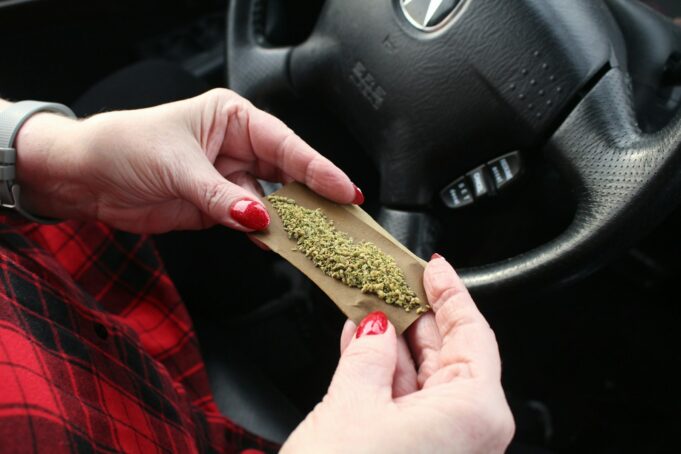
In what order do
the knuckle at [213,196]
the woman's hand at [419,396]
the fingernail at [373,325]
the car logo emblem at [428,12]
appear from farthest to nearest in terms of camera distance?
the car logo emblem at [428,12] → the knuckle at [213,196] → the fingernail at [373,325] → the woman's hand at [419,396]

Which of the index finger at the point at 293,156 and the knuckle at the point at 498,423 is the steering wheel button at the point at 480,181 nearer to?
the index finger at the point at 293,156

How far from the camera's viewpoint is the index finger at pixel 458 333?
577 mm

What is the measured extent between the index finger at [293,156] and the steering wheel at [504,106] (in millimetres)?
173

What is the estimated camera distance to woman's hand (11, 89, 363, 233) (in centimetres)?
76

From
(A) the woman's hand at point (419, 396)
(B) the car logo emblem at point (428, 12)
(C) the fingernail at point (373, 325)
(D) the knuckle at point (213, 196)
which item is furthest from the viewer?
(B) the car logo emblem at point (428, 12)

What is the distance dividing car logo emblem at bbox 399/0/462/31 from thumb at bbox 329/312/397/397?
0.46m

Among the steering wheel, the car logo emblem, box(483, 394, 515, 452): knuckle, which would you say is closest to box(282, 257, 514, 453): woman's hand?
box(483, 394, 515, 452): knuckle

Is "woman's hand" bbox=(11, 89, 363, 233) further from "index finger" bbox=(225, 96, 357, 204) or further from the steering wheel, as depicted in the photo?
the steering wheel

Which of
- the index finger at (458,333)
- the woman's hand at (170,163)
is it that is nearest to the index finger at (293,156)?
the woman's hand at (170,163)

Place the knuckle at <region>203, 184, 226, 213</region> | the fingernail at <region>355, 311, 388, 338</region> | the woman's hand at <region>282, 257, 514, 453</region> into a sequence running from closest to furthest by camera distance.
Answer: the woman's hand at <region>282, 257, 514, 453</region> < the fingernail at <region>355, 311, 388, 338</region> < the knuckle at <region>203, 184, 226, 213</region>

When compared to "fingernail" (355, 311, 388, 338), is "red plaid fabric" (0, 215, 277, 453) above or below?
below

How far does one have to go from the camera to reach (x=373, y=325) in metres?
0.64

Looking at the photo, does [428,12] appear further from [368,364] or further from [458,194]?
[368,364]

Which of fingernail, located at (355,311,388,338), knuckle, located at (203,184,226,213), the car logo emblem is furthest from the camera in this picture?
the car logo emblem
